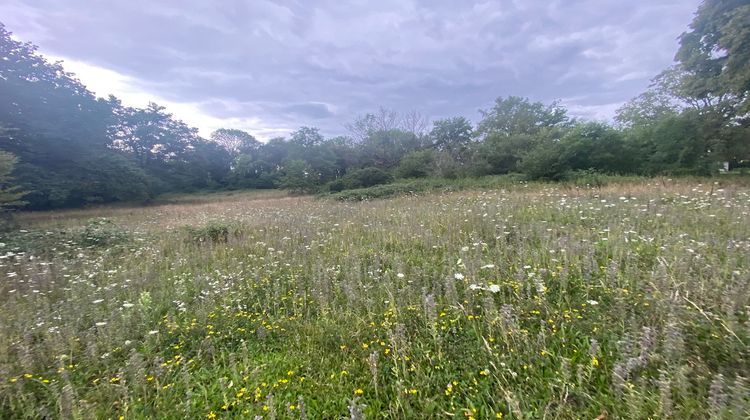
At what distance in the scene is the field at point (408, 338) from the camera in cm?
190

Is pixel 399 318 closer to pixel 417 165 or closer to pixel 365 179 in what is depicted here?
pixel 365 179

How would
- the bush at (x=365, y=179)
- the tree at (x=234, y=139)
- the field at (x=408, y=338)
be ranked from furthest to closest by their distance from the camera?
the tree at (x=234, y=139), the bush at (x=365, y=179), the field at (x=408, y=338)

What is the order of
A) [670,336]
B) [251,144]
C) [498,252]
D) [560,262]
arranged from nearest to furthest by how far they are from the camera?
[670,336]
[560,262]
[498,252]
[251,144]

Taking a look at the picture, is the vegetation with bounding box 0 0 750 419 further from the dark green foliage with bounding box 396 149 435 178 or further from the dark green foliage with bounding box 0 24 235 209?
the dark green foliage with bounding box 396 149 435 178

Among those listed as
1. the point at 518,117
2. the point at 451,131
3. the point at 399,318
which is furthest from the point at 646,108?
the point at 399,318

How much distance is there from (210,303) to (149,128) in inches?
1977

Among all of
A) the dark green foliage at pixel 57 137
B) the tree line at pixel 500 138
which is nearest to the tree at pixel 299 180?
the tree line at pixel 500 138

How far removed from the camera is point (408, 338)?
252 cm

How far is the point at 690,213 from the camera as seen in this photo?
550 centimetres

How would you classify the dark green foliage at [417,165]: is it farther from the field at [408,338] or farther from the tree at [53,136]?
the tree at [53,136]

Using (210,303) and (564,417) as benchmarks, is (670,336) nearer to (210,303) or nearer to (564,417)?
(564,417)

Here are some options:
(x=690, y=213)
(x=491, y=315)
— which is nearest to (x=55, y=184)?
(x=491, y=315)

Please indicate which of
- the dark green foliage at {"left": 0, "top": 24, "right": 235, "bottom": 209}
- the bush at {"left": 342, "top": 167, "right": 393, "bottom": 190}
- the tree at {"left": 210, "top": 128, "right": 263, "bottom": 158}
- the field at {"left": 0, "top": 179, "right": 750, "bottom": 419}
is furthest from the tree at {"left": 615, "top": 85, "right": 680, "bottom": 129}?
the tree at {"left": 210, "top": 128, "right": 263, "bottom": 158}

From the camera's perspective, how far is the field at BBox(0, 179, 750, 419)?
6.22ft
